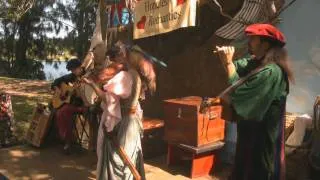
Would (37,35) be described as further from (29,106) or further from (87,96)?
(87,96)

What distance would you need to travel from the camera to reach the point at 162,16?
616 centimetres

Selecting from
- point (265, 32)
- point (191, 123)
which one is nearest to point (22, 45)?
point (191, 123)

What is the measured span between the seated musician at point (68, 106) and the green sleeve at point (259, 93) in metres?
4.29

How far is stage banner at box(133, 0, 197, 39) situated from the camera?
18.9 ft

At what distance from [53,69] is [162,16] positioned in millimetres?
19391

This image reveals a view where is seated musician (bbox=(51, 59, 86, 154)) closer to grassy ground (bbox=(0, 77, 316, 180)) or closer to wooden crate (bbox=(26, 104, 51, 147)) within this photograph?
wooden crate (bbox=(26, 104, 51, 147))

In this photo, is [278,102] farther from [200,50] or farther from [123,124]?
[200,50]

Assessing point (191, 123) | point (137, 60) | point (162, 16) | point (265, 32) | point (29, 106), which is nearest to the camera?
point (265, 32)

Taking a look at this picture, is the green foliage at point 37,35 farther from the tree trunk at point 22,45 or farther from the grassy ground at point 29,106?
the grassy ground at point 29,106

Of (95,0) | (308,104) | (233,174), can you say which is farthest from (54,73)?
(233,174)

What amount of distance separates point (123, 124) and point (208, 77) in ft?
7.88

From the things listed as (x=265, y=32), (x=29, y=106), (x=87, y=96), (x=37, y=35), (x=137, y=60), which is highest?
(x=37, y=35)

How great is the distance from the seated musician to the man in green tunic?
161 inches

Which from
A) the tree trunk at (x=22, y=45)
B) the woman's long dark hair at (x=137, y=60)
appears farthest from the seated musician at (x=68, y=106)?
the tree trunk at (x=22, y=45)
